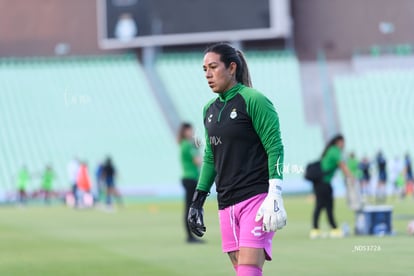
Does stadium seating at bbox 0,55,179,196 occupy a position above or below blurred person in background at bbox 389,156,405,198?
above

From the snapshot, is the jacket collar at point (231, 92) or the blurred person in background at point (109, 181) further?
the blurred person in background at point (109, 181)

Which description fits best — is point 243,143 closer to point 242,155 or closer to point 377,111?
point 242,155

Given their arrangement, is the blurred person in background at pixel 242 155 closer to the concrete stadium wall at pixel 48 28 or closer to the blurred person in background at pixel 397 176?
the blurred person in background at pixel 397 176

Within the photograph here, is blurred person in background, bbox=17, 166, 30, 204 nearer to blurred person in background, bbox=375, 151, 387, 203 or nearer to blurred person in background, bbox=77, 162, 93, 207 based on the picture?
blurred person in background, bbox=77, 162, 93, 207

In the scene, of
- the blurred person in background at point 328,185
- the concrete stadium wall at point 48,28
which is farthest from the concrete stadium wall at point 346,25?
the blurred person in background at point 328,185

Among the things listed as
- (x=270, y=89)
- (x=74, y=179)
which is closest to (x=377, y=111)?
(x=270, y=89)

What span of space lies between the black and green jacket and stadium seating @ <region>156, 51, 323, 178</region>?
40535 mm

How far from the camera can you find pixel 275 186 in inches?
299

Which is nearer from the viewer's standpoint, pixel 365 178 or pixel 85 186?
pixel 85 186

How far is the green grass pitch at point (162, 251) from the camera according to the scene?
14.4m

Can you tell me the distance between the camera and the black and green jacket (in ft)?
25.4

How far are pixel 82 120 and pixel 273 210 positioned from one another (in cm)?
4680

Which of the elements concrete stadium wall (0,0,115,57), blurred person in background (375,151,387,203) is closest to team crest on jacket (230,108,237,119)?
blurred person in background (375,151,387,203)

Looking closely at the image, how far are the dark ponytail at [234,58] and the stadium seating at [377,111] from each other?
41586 millimetres
